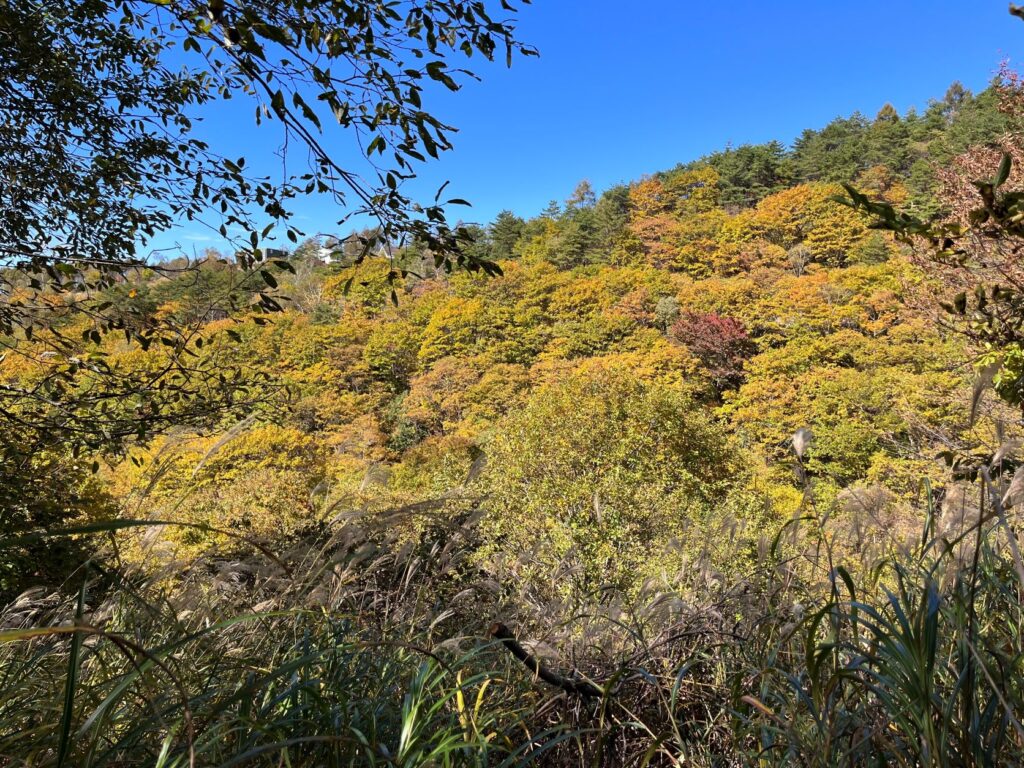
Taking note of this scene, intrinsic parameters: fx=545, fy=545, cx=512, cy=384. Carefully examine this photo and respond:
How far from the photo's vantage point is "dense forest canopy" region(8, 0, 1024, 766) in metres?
1.01

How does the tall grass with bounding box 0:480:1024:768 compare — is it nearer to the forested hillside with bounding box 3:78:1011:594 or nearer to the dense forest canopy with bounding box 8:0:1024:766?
the dense forest canopy with bounding box 8:0:1024:766

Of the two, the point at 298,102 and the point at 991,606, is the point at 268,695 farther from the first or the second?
the point at 991,606

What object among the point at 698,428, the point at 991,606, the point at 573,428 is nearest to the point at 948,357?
the point at 698,428

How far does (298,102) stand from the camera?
147cm

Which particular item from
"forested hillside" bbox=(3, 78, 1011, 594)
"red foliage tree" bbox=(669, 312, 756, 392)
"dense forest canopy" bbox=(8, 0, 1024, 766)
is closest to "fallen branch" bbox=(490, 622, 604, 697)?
"dense forest canopy" bbox=(8, 0, 1024, 766)

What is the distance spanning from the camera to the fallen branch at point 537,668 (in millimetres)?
1161

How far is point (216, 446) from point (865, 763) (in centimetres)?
172

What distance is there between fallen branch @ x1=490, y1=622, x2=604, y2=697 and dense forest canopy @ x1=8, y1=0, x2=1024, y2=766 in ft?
0.03

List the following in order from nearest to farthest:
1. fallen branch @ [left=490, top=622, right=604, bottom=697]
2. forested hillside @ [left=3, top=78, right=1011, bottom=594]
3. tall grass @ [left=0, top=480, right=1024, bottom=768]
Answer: tall grass @ [left=0, top=480, right=1024, bottom=768] → fallen branch @ [left=490, top=622, right=604, bottom=697] → forested hillside @ [left=3, top=78, right=1011, bottom=594]

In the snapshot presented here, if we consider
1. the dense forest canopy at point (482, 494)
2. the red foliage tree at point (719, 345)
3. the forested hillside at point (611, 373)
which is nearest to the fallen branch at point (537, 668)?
the dense forest canopy at point (482, 494)

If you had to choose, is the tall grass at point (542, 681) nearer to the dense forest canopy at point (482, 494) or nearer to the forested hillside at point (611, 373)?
the dense forest canopy at point (482, 494)

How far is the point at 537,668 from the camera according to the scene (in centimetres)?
125

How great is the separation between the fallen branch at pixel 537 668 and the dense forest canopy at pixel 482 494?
11 mm

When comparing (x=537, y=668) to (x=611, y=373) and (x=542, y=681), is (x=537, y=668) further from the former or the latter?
(x=611, y=373)
